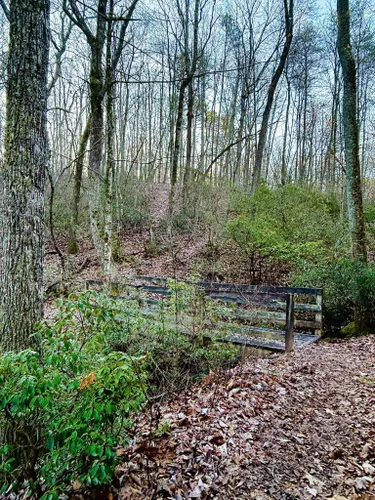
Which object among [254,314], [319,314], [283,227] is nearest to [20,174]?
[254,314]

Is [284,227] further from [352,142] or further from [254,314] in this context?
[254,314]

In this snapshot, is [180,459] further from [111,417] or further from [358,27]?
[358,27]

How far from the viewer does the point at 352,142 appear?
7262mm

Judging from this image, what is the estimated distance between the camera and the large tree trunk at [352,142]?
725cm

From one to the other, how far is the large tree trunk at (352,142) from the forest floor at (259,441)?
3.68 m

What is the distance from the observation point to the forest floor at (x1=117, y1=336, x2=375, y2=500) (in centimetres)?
235

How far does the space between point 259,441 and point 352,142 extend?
6780mm

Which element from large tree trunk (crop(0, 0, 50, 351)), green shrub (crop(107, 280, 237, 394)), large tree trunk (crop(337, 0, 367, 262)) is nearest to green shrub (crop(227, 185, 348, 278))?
large tree trunk (crop(337, 0, 367, 262))

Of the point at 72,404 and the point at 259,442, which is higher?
the point at 72,404

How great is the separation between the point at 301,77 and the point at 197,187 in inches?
472

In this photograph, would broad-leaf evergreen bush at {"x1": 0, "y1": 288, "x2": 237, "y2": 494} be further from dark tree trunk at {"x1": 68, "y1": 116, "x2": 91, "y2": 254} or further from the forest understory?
dark tree trunk at {"x1": 68, "y1": 116, "x2": 91, "y2": 254}

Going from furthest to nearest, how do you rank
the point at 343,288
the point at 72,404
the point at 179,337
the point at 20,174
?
the point at 343,288, the point at 179,337, the point at 20,174, the point at 72,404

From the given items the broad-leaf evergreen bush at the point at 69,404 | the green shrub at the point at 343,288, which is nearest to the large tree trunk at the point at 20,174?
the broad-leaf evergreen bush at the point at 69,404

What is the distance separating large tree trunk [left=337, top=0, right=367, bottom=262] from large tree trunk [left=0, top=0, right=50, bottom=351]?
6.60 metres
